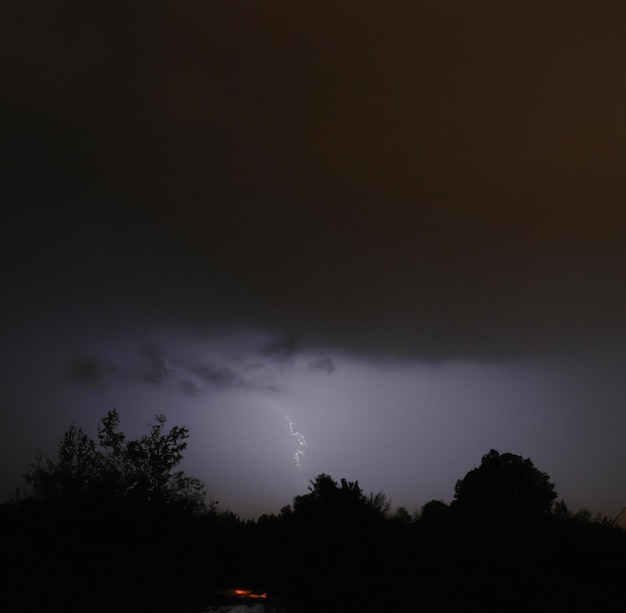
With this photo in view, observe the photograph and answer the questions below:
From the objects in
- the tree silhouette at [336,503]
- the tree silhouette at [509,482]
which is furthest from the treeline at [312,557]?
the tree silhouette at [509,482]

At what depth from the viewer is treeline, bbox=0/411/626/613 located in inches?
769

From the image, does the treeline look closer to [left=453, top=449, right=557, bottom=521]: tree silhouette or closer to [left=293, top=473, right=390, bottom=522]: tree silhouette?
[left=293, top=473, right=390, bottom=522]: tree silhouette

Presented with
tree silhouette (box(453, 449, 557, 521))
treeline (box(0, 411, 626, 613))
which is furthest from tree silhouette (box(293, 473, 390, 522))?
tree silhouette (box(453, 449, 557, 521))

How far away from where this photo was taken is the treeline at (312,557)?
19.5 meters

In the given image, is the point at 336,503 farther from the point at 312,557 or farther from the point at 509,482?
the point at 509,482

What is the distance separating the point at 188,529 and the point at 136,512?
2.78 metres

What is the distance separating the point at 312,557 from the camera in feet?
89.3

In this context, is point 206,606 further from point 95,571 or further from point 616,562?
point 616,562

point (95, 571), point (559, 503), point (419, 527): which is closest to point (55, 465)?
point (95, 571)

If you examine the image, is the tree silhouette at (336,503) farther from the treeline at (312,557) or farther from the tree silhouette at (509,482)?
the tree silhouette at (509,482)

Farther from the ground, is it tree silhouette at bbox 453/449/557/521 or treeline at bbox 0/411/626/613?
tree silhouette at bbox 453/449/557/521

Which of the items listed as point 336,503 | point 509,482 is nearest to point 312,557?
point 336,503

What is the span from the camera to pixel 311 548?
92.7 ft

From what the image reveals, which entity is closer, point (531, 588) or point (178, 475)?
point (531, 588)
